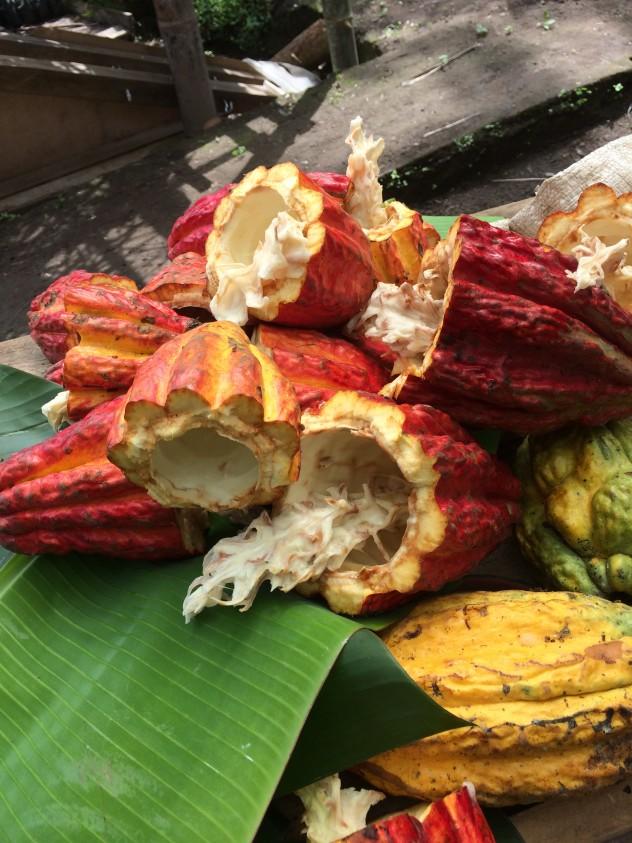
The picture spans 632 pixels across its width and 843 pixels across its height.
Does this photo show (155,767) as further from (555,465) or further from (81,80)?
(81,80)

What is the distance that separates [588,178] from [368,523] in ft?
3.65

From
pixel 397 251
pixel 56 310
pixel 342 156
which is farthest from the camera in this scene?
pixel 342 156

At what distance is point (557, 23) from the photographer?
198 inches

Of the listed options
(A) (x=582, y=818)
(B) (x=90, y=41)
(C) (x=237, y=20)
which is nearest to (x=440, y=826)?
(A) (x=582, y=818)

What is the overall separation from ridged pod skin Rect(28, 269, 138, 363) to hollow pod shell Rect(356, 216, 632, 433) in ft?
2.27

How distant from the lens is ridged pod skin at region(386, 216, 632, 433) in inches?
47.6

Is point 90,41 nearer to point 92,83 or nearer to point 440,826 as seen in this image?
point 92,83

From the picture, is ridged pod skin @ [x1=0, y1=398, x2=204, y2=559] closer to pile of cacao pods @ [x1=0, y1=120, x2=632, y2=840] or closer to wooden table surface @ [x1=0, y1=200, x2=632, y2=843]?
pile of cacao pods @ [x1=0, y1=120, x2=632, y2=840]

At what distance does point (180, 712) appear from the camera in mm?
1094

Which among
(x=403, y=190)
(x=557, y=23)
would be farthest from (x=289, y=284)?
(x=557, y=23)

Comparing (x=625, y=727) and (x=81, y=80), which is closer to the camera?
(x=625, y=727)

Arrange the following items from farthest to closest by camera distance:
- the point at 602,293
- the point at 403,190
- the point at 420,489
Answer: the point at 403,190 < the point at 602,293 < the point at 420,489

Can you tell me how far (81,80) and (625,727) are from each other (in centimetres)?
556

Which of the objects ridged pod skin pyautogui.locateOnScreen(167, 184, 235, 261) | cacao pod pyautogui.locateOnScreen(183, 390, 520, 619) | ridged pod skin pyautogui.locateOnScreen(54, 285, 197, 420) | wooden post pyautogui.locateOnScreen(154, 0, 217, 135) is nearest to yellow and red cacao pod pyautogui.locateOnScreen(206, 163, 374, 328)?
ridged pod skin pyautogui.locateOnScreen(54, 285, 197, 420)
